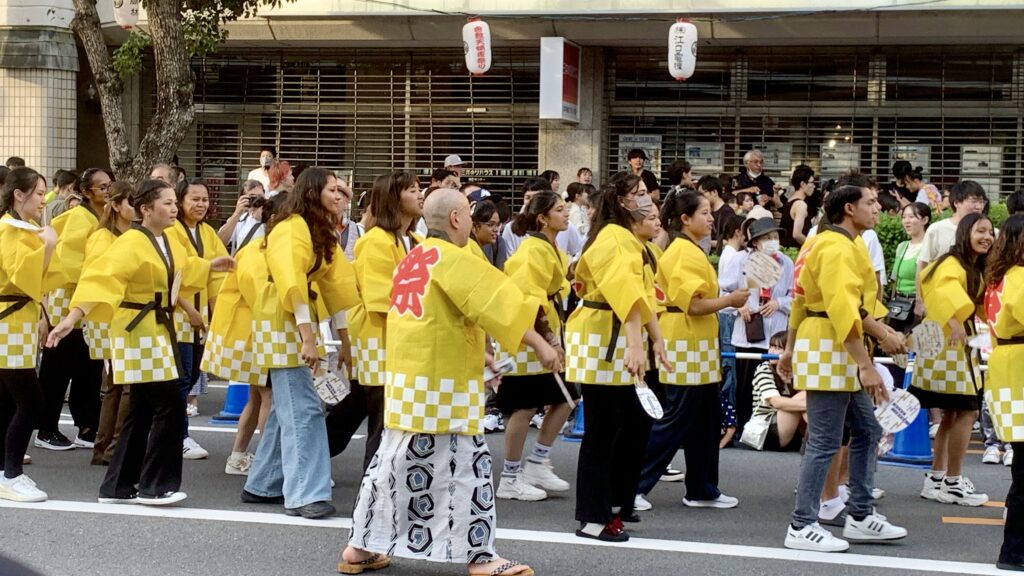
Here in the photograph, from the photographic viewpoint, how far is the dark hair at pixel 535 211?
26.6 feet

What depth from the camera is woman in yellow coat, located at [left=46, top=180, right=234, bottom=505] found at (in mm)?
7484

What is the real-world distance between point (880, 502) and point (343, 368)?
3.32 metres

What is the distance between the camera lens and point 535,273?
8.03m

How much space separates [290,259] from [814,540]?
3.09 m

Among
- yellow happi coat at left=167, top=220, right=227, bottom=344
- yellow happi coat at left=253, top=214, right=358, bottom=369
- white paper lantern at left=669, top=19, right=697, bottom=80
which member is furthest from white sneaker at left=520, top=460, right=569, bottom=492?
white paper lantern at left=669, top=19, right=697, bottom=80

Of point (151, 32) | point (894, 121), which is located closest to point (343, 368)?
point (151, 32)

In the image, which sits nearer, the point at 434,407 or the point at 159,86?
the point at 434,407

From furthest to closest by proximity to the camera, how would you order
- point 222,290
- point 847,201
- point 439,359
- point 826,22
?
point 826,22
point 222,290
point 847,201
point 439,359

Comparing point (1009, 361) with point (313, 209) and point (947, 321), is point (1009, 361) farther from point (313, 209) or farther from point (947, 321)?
point (313, 209)

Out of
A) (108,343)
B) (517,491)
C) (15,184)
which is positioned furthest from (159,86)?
(517,491)

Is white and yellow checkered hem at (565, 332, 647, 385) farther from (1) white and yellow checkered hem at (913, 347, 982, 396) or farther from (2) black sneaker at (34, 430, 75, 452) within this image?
(2) black sneaker at (34, 430, 75, 452)

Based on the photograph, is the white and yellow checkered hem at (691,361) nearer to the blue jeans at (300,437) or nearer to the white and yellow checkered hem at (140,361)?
the blue jeans at (300,437)

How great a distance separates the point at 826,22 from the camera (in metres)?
17.2

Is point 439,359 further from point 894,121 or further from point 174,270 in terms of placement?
point 894,121
